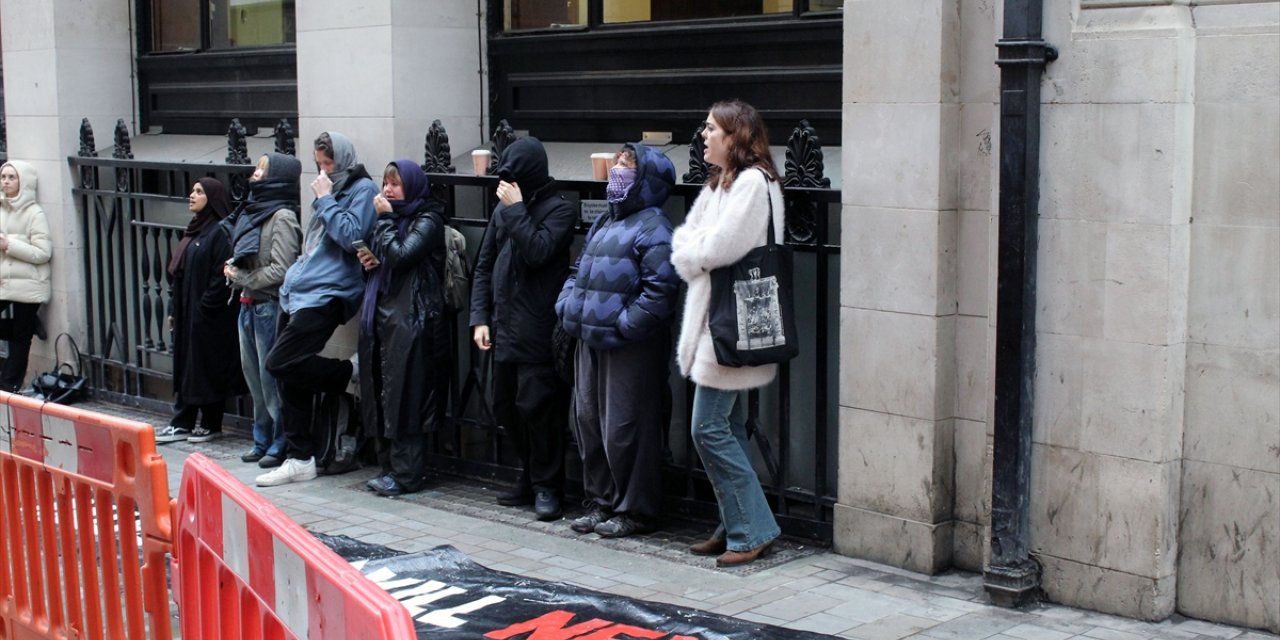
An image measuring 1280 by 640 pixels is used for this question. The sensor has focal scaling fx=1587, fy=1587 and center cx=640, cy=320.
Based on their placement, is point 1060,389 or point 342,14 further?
point 342,14

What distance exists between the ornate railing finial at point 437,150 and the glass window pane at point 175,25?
4161 millimetres

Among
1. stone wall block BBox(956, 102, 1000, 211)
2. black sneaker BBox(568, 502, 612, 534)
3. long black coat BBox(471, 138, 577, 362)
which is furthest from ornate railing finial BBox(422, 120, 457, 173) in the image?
stone wall block BBox(956, 102, 1000, 211)

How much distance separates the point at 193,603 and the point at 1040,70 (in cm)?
402

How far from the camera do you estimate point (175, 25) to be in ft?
44.3

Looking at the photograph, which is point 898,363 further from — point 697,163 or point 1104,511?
point 697,163

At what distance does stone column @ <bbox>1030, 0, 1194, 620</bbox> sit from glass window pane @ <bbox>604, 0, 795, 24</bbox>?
7.41ft

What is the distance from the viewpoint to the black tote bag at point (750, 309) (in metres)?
7.41

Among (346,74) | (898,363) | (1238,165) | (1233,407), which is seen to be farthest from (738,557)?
(346,74)

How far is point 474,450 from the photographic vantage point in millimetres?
10133

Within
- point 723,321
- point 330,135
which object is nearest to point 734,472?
point 723,321

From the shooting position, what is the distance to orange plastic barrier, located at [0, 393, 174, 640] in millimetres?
5535

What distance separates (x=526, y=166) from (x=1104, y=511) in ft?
11.9

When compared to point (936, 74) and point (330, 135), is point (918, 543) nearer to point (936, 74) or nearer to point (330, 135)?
point (936, 74)

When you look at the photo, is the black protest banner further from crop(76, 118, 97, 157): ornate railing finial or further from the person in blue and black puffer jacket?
crop(76, 118, 97, 157): ornate railing finial
